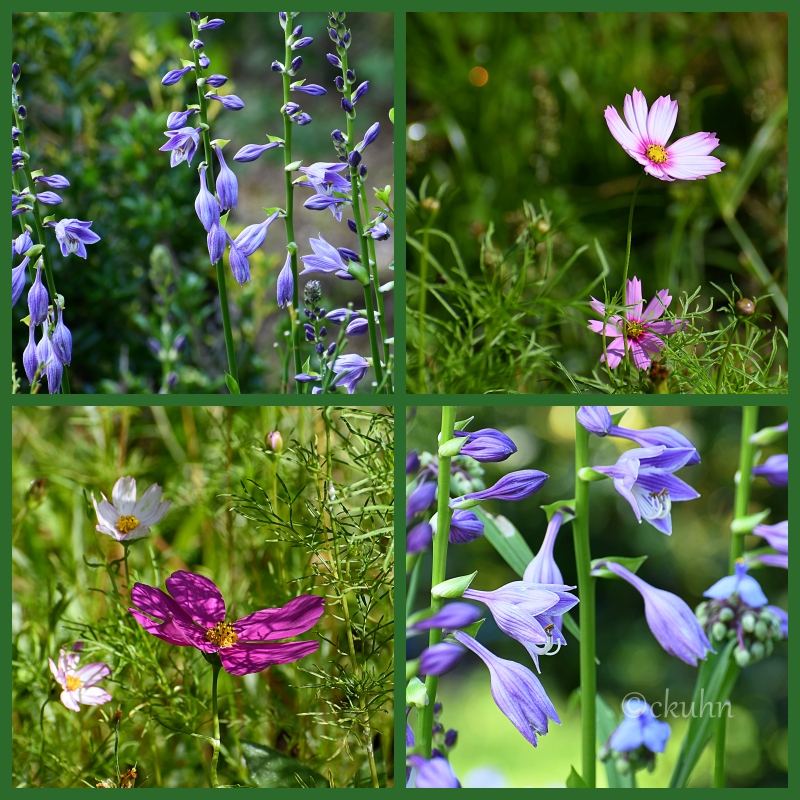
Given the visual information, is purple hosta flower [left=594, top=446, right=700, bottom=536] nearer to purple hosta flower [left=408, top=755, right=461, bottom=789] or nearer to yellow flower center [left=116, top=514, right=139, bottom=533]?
purple hosta flower [left=408, top=755, right=461, bottom=789]

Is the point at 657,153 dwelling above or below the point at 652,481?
above

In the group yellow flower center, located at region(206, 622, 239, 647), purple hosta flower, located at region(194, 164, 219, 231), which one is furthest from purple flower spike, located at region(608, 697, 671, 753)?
purple hosta flower, located at region(194, 164, 219, 231)

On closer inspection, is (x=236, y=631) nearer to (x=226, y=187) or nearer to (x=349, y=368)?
(x=349, y=368)

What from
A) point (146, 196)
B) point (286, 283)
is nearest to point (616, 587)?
point (286, 283)

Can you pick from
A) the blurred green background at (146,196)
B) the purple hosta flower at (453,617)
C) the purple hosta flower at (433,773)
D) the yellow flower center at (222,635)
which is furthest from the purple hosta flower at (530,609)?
the blurred green background at (146,196)

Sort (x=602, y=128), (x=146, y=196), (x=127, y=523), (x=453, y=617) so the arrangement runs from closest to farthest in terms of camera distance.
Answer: (x=453, y=617) < (x=127, y=523) < (x=146, y=196) < (x=602, y=128)

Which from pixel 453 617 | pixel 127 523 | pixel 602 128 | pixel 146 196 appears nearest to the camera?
pixel 453 617
